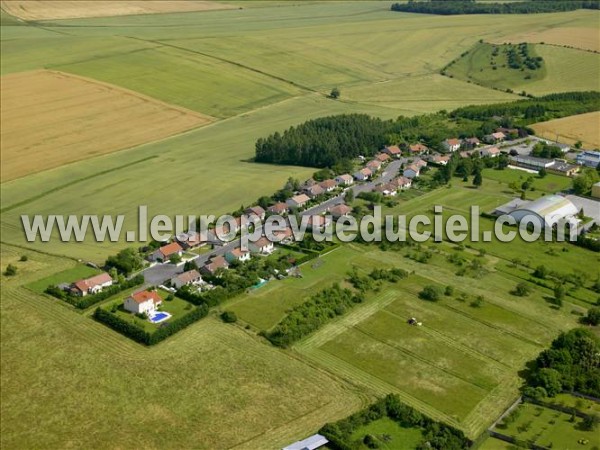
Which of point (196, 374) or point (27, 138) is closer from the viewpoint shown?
point (196, 374)

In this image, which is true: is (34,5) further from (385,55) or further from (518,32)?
(518,32)

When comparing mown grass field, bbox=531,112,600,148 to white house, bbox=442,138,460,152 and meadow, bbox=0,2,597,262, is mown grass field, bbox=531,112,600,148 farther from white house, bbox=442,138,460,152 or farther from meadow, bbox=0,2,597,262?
meadow, bbox=0,2,597,262

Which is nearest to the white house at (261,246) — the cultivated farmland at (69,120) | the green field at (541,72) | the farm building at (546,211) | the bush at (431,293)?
the bush at (431,293)

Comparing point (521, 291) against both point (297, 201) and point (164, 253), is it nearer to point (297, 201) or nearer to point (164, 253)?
point (297, 201)

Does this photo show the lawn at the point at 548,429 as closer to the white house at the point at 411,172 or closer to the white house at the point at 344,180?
the white house at the point at 344,180

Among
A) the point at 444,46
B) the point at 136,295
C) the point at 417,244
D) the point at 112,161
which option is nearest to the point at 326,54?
the point at 444,46

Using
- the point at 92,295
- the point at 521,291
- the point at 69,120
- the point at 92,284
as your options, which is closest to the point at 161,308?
the point at 92,295
